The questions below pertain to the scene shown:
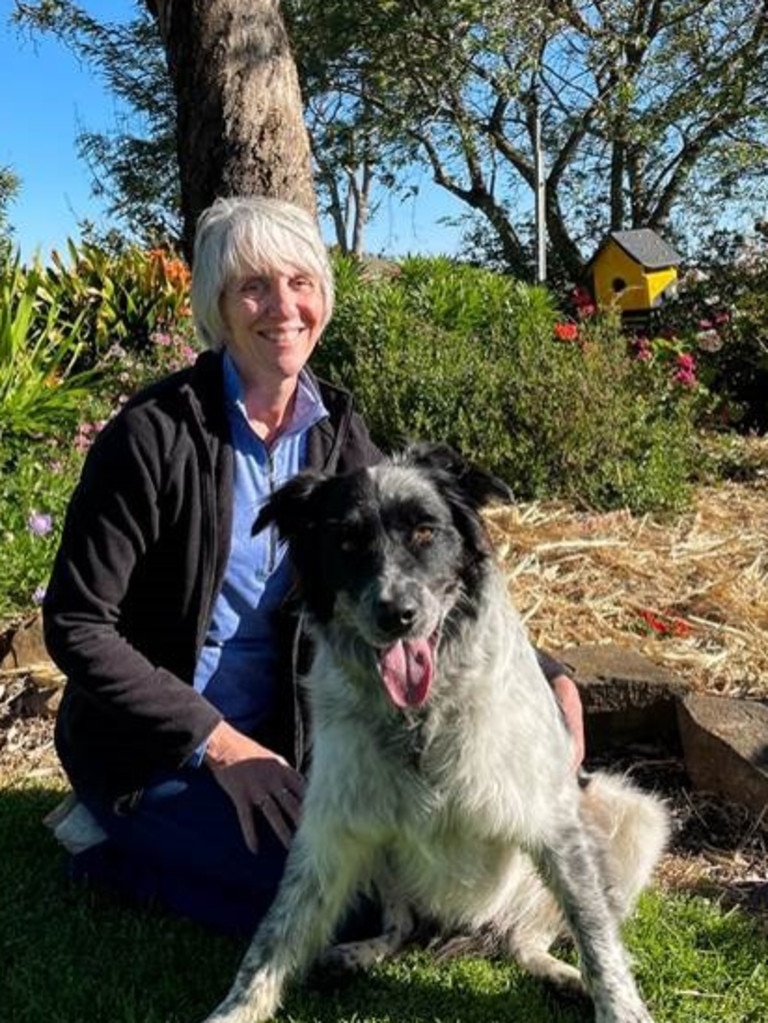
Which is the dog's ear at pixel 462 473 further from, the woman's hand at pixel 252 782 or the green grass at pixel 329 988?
the green grass at pixel 329 988

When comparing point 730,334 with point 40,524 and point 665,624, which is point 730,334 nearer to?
point 665,624

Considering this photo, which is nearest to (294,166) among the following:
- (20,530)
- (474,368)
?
(474,368)

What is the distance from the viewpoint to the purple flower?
582 cm

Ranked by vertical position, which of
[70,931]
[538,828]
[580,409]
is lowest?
[70,931]

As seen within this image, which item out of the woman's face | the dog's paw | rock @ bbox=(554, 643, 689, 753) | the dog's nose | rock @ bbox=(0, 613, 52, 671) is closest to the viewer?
the dog's nose

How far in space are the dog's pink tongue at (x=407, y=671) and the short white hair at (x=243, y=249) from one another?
1226mm

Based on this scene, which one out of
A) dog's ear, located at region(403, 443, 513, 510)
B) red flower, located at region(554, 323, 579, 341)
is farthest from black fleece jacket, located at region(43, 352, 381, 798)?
red flower, located at region(554, 323, 579, 341)

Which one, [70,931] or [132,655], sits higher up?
[132,655]

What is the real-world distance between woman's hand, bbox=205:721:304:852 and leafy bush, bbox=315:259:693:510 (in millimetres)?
3351

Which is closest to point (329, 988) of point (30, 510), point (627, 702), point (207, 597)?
point (207, 597)

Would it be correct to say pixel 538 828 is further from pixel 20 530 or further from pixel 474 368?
pixel 474 368

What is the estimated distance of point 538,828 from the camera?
285 centimetres

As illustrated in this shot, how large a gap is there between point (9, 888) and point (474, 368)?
4.40 meters

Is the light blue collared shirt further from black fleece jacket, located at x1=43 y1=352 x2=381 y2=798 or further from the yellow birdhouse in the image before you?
the yellow birdhouse
